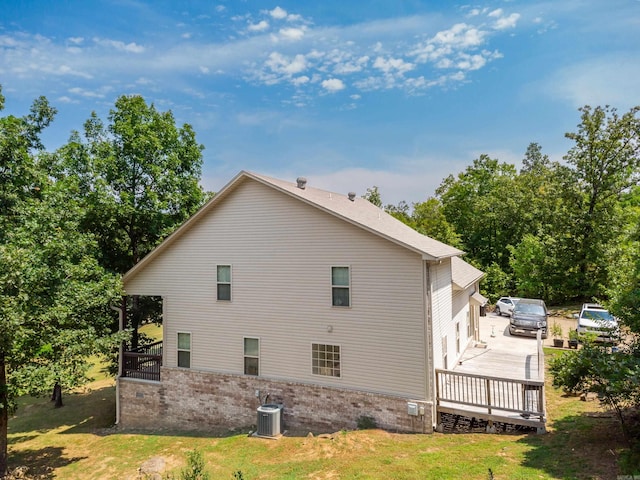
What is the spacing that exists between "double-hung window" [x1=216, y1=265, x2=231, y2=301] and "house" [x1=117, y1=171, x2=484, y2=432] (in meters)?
Result: 0.05

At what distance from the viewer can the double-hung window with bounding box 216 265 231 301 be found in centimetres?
1434

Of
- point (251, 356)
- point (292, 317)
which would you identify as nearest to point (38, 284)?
point (251, 356)

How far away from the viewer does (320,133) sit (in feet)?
76.0

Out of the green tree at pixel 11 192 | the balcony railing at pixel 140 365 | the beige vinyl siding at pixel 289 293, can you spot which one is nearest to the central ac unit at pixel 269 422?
the beige vinyl siding at pixel 289 293

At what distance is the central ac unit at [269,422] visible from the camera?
12383mm

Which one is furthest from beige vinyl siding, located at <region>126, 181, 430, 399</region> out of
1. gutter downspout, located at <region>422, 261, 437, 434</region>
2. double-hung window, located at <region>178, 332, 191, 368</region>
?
double-hung window, located at <region>178, 332, 191, 368</region>

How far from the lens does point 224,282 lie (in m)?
14.4

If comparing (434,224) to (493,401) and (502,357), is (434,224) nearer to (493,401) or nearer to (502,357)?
(502,357)

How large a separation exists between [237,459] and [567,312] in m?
27.7

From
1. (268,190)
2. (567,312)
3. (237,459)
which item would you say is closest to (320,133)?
(268,190)

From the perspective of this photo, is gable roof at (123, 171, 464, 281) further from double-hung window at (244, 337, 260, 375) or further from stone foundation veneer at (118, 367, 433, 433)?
double-hung window at (244, 337, 260, 375)

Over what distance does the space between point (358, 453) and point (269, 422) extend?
12.0 feet

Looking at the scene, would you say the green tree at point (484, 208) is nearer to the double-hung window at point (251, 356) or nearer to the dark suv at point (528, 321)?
the dark suv at point (528, 321)

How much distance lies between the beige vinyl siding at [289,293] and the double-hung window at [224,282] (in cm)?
22
